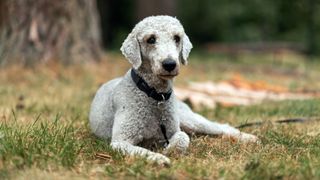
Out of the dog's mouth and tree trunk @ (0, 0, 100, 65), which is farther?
tree trunk @ (0, 0, 100, 65)

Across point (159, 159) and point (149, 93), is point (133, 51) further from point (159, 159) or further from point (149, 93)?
point (159, 159)

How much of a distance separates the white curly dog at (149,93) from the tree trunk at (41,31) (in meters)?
5.07

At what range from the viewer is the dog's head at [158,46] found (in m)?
4.51

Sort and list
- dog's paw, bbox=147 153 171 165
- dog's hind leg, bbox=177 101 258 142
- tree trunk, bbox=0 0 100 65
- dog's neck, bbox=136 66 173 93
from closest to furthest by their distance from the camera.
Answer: dog's paw, bbox=147 153 171 165 → dog's neck, bbox=136 66 173 93 → dog's hind leg, bbox=177 101 258 142 → tree trunk, bbox=0 0 100 65

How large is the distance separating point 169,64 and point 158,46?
209 mm

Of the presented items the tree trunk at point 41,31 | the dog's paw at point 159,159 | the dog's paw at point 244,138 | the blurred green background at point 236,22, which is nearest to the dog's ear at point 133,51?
the dog's paw at point 159,159

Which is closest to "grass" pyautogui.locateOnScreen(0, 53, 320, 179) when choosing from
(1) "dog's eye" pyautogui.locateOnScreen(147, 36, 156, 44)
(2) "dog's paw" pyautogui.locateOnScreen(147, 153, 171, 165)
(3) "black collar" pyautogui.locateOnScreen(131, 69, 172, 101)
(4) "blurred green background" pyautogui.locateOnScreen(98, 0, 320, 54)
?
(2) "dog's paw" pyautogui.locateOnScreen(147, 153, 171, 165)

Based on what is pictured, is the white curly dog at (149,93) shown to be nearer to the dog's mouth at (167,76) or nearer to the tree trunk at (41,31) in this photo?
the dog's mouth at (167,76)

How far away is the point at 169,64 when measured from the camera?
14.7 ft

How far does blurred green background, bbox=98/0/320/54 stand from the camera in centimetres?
2051

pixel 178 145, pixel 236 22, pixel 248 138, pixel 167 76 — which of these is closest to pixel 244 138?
pixel 248 138

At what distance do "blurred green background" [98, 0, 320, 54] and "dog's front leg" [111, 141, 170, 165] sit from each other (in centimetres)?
1447

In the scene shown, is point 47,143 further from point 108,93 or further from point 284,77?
point 284,77

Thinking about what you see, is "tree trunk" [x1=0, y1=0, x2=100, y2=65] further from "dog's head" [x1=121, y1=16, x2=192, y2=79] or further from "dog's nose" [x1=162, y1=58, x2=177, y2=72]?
"dog's nose" [x1=162, y1=58, x2=177, y2=72]
